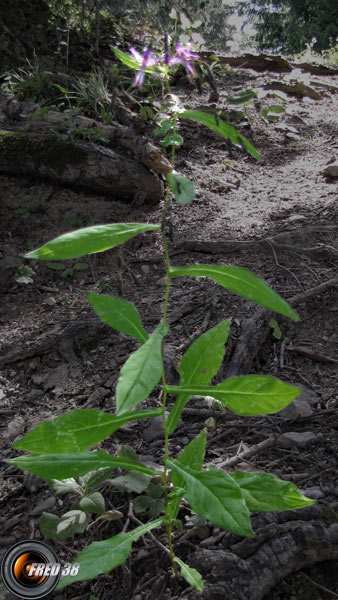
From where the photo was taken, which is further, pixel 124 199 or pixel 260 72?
pixel 260 72

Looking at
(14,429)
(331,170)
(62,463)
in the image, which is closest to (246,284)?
(62,463)

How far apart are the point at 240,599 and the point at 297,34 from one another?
679 inches

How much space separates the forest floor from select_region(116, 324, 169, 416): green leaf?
0.70 m

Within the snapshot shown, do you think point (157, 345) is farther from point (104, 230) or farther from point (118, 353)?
point (118, 353)

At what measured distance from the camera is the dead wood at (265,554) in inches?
47.0

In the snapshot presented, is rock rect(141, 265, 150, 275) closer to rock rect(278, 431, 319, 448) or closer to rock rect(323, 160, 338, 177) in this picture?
rock rect(278, 431, 319, 448)

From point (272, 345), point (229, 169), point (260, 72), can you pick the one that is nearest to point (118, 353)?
point (272, 345)

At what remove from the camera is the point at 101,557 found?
110 centimetres

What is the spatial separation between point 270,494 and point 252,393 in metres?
0.26

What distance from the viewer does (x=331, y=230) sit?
2979 mm

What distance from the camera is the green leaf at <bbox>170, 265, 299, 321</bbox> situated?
3.45 feet

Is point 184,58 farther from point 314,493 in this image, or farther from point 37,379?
point 37,379

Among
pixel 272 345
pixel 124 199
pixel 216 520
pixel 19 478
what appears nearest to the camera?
pixel 216 520

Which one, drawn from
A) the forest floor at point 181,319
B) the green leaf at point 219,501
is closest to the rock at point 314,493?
the forest floor at point 181,319
